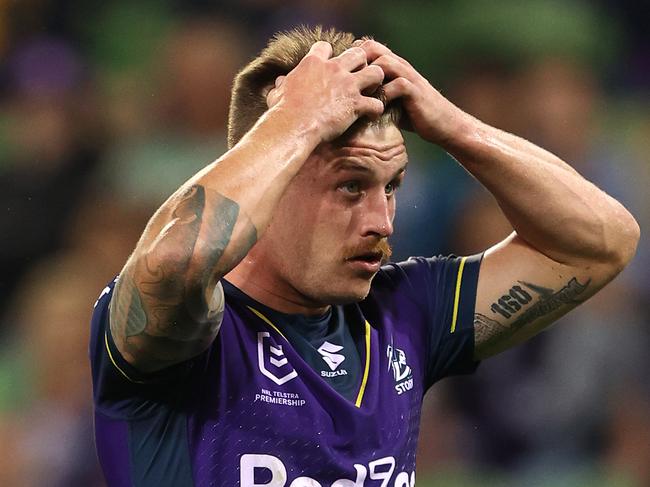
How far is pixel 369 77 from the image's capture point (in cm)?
264

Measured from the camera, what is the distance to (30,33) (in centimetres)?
631

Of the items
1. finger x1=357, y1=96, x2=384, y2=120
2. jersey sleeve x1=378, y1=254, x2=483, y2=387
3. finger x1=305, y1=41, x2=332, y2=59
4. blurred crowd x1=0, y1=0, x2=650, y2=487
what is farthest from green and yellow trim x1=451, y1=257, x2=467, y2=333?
blurred crowd x1=0, y1=0, x2=650, y2=487

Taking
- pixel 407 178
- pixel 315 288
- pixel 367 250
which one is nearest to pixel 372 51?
pixel 367 250

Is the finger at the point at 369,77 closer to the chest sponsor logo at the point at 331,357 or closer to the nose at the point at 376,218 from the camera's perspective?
the nose at the point at 376,218

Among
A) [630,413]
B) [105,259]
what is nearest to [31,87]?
[105,259]

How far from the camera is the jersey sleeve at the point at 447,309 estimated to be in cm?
317

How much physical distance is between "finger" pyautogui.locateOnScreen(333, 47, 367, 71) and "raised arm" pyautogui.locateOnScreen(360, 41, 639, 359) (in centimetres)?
30

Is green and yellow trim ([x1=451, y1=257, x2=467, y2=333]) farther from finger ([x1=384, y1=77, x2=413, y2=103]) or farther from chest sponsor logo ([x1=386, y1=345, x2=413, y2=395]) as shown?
finger ([x1=384, y1=77, x2=413, y2=103])

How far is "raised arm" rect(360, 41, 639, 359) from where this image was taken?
300 cm

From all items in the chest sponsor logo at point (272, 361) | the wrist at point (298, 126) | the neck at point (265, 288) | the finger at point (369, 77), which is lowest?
the chest sponsor logo at point (272, 361)

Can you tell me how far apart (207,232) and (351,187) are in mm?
492

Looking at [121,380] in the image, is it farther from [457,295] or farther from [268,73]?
[457,295]

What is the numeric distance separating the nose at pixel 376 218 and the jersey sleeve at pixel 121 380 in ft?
1.69

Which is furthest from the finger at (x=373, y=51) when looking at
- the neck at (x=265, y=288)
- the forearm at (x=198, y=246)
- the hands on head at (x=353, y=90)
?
the neck at (x=265, y=288)
